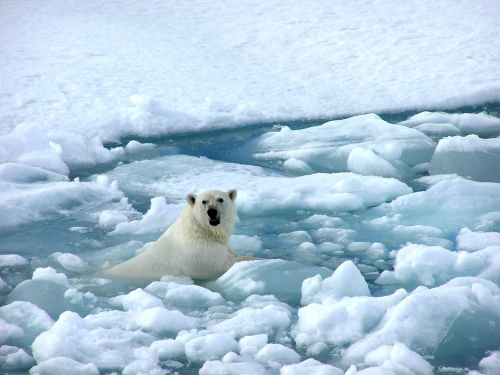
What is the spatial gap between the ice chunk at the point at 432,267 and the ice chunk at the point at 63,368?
181cm

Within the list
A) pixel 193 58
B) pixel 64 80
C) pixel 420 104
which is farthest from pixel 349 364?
pixel 193 58

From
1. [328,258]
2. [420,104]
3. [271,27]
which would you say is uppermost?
[271,27]

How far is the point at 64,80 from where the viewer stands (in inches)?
311

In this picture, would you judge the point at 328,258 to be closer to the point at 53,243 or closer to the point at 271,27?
the point at 53,243

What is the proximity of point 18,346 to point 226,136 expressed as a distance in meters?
4.66

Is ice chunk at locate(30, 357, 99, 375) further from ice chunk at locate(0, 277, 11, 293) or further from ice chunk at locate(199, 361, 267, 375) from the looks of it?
ice chunk at locate(0, 277, 11, 293)

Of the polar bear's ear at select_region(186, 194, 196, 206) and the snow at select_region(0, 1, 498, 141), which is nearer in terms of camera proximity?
the polar bear's ear at select_region(186, 194, 196, 206)

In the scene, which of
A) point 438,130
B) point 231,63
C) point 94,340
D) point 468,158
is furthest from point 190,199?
point 231,63

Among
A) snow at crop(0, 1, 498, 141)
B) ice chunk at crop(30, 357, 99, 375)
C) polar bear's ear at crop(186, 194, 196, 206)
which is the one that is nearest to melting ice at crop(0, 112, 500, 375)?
ice chunk at crop(30, 357, 99, 375)

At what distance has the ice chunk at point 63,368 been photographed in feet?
7.30

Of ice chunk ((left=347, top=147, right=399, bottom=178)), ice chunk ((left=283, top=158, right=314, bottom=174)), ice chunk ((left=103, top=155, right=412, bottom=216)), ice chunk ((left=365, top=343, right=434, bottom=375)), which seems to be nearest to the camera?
ice chunk ((left=365, top=343, right=434, bottom=375))

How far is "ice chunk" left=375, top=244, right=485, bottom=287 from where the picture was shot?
3.24 meters

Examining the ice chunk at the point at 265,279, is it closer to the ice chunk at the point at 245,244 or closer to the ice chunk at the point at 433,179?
the ice chunk at the point at 245,244

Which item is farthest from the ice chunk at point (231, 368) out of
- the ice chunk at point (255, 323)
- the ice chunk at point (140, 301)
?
the ice chunk at point (140, 301)
